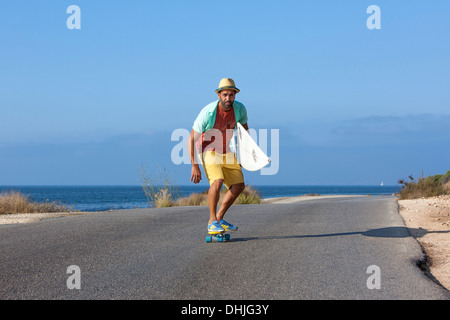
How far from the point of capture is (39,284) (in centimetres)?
539

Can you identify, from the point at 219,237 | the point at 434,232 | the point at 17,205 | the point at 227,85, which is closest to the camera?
the point at 227,85

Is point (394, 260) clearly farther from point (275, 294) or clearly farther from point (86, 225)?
point (86, 225)

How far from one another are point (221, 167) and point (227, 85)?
51.9 inches

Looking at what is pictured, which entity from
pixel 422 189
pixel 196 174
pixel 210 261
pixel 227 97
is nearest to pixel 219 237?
pixel 196 174

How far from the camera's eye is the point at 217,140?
841 cm

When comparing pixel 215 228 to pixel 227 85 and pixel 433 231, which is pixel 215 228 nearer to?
pixel 227 85

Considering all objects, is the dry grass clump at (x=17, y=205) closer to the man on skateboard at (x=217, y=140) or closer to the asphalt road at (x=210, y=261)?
the asphalt road at (x=210, y=261)

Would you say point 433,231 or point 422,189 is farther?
point 422,189

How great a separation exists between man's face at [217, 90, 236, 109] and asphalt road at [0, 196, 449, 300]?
2.14 meters

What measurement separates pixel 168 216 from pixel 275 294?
8.15 meters

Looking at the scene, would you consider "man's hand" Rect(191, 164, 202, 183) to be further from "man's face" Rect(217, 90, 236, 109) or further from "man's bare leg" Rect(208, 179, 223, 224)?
"man's face" Rect(217, 90, 236, 109)

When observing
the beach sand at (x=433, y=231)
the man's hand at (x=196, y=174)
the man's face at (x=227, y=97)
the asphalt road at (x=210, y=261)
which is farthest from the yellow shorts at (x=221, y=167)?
the beach sand at (x=433, y=231)

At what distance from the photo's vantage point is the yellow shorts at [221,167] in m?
8.36

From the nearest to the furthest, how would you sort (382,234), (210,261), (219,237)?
(210,261)
(219,237)
(382,234)
